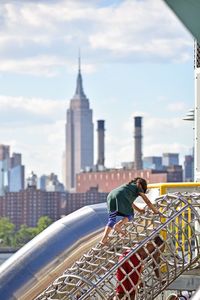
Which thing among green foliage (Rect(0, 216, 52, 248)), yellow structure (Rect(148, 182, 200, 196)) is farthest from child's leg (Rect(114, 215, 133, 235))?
green foliage (Rect(0, 216, 52, 248))

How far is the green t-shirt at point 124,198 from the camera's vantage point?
597 inches

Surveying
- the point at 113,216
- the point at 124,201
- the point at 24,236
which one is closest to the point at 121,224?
the point at 113,216

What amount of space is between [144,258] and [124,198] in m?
0.85

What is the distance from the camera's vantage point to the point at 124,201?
50.1 feet

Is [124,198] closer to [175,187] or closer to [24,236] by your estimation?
[175,187]

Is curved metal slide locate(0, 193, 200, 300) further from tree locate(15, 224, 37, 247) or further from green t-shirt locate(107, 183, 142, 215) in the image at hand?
tree locate(15, 224, 37, 247)

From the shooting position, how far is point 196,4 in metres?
8.95

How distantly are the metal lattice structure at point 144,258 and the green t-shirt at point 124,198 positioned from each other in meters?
0.23

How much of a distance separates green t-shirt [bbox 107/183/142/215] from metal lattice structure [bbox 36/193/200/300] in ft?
0.76

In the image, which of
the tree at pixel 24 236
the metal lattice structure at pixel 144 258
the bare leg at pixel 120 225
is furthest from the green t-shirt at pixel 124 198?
the tree at pixel 24 236

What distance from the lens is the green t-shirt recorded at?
49.8 ft

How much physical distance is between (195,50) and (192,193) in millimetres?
4748

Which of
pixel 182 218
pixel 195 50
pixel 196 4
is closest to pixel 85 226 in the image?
pixel 182 218

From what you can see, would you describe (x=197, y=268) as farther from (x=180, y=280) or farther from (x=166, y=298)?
(x=166, y=298)
